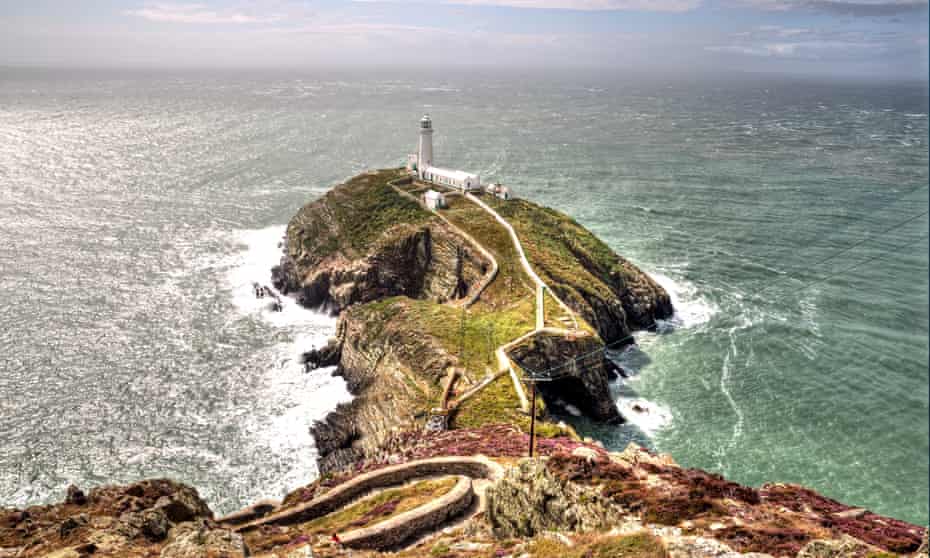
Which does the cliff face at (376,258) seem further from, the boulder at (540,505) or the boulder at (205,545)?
the boulder at (205,545)

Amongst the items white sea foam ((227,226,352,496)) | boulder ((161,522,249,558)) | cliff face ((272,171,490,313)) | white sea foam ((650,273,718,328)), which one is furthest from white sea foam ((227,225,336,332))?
boulder ((161,522,249,558))

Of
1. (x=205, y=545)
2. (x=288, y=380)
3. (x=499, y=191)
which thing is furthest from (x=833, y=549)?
(x=499, y=191)

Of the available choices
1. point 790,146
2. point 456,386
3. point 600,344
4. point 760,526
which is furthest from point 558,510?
point 790,146

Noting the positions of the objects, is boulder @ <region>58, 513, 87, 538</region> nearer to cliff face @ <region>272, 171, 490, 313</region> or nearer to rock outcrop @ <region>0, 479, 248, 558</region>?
rock outcrop @ <region>0, 479, 248, 558</region>

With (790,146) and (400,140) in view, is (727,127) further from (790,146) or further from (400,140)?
(400,140)

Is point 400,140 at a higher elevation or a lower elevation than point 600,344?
higher

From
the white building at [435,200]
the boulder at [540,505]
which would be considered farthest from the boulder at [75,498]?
the white building at [435,200]
